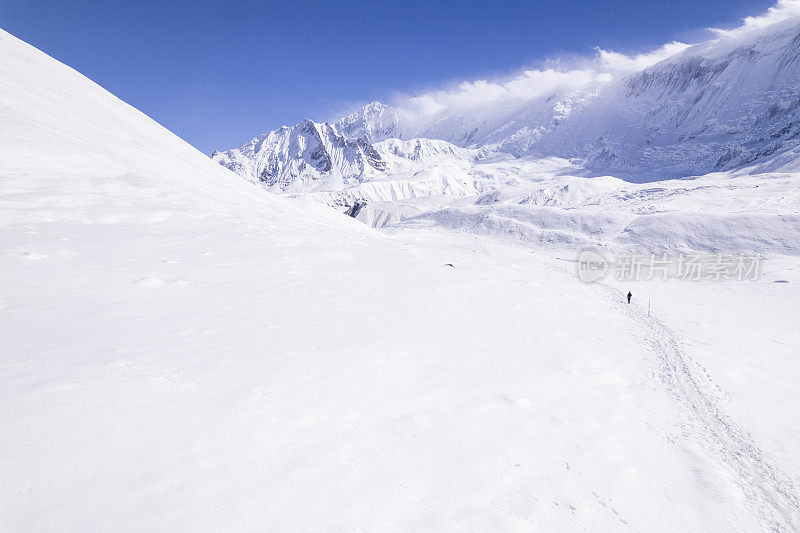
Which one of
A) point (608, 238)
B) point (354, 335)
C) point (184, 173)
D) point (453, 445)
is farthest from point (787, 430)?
point (608, 238)

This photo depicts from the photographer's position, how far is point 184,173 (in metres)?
31.6

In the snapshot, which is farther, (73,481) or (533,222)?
(533,222)

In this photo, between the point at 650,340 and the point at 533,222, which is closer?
the point at 650,340

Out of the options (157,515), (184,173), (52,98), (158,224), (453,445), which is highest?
(52,98)

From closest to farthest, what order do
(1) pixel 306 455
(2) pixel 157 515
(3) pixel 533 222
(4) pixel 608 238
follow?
(2) pixel 157 515 → (1) pixel 306 455 → (4) pixel 608 238 → (3) pixel 533 222

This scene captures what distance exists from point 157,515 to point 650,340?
20.0 metres

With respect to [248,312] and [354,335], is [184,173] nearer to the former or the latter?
[248,312]

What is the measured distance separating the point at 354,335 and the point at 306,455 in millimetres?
5278

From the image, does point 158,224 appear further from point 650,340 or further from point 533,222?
point 533,222

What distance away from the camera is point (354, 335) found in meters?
11.4

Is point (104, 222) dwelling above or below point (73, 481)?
above

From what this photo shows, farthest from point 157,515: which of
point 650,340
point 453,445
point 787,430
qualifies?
point 650,340

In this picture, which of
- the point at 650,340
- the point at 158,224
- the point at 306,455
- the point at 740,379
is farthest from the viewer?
the point at 158,224

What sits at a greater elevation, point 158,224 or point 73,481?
point 158,224
